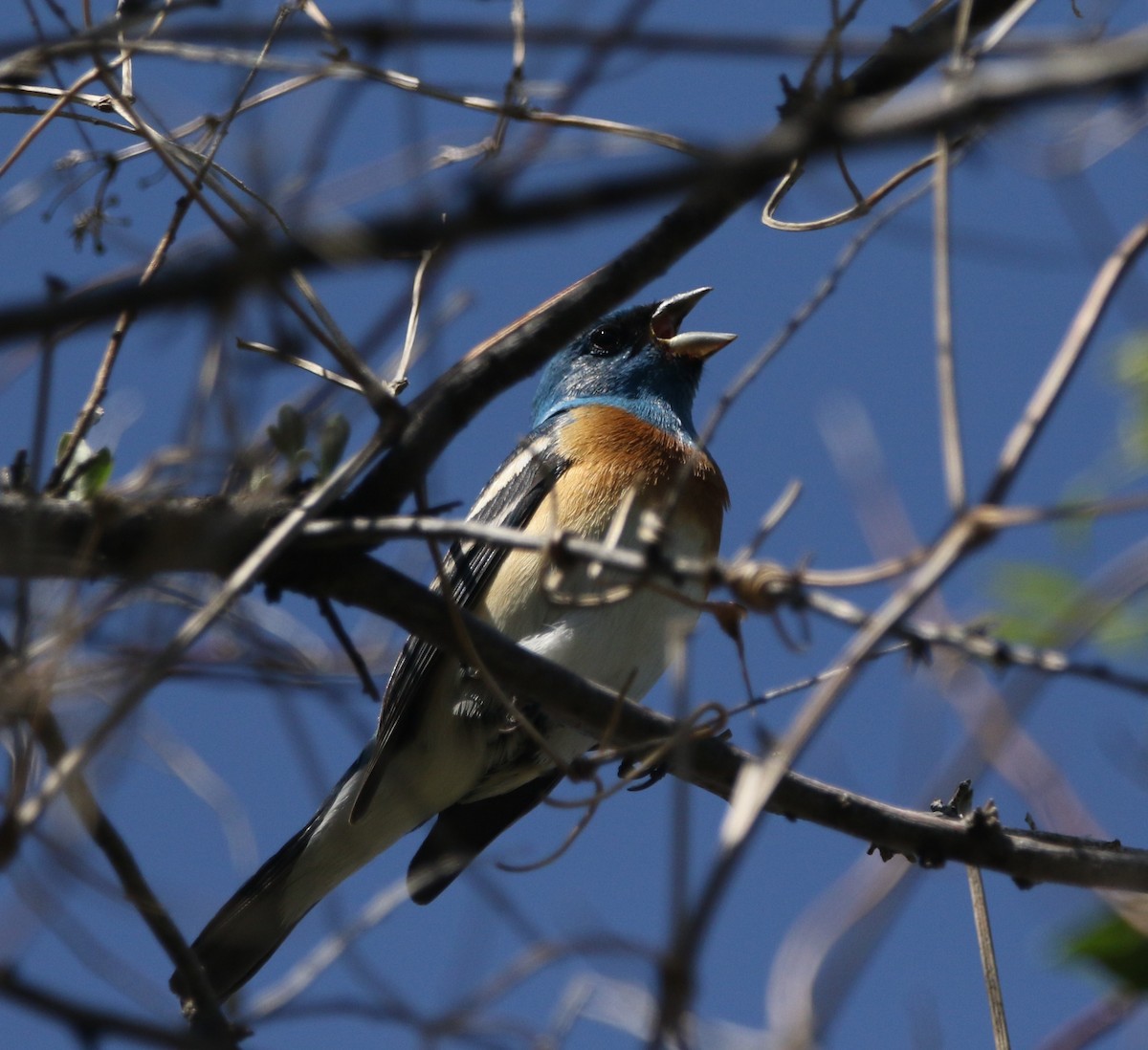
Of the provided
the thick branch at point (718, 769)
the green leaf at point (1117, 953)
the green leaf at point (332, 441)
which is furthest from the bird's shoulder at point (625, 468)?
the green leaf at point (1117, 953)

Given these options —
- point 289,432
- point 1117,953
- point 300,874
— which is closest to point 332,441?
point 289,432

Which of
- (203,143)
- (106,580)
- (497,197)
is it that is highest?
(203,143)

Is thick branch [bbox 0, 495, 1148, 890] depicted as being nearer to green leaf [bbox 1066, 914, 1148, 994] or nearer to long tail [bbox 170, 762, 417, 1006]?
green leaf [bbox 1066, 914, 1148, 994]

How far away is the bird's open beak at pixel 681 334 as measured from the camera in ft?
17.9

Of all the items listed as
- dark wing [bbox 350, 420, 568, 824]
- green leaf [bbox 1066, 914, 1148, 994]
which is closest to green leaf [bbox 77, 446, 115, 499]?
dark wing [bbox 350, 420, 568, 824]

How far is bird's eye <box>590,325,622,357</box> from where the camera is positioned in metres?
5.70

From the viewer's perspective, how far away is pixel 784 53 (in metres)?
1.56

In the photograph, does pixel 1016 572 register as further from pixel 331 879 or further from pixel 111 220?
pixel 331 879

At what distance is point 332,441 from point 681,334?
10.5 feet

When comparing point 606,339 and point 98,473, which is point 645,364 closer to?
point 606,339

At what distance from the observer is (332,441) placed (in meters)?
2.52

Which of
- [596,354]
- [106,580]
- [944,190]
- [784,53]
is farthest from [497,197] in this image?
[596,354]

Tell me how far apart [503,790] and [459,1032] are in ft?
8.77

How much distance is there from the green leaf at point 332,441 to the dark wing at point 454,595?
5.17 feet
